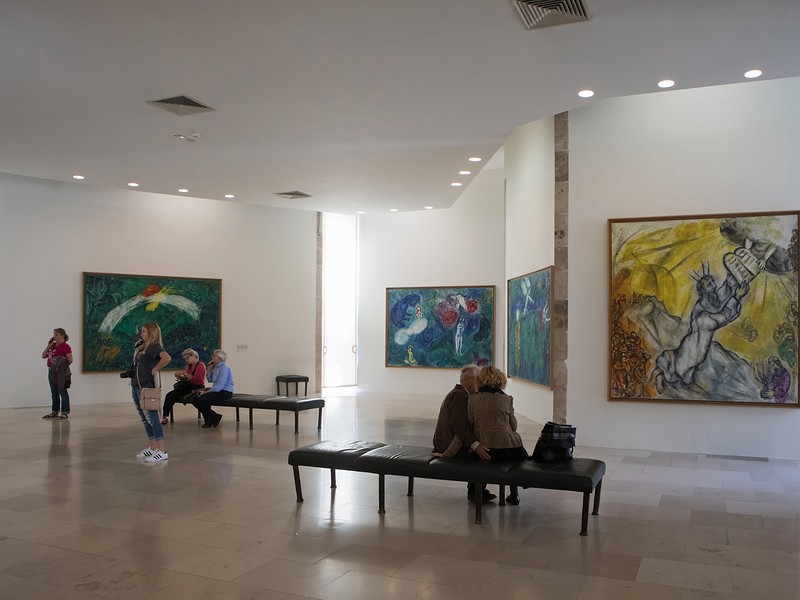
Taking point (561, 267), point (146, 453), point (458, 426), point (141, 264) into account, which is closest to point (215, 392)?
point (146, 453)

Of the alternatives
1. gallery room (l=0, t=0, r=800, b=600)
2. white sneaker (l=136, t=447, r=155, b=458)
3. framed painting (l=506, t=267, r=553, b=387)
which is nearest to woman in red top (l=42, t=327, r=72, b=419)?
gallery room (l=0, t=0, r=800, b=600)

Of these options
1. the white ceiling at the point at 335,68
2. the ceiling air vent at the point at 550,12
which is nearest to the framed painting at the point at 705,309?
the white ceiling at the point at 335,68

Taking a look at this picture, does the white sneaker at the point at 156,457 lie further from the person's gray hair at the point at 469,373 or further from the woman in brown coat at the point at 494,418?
the woman in brown coat at the point at 494,418

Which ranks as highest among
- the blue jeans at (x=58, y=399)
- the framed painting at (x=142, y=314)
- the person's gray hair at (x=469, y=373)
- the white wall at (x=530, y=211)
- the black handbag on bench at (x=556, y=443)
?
the white wall at (x=530, y=211)

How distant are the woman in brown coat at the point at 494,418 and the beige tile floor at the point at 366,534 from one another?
0.65 meters

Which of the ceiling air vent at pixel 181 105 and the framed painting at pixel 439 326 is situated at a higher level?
the ceiling air vent at pixel 181 105

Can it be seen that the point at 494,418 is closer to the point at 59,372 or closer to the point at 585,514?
the point at 585,514

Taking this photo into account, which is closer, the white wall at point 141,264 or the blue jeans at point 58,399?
the blue jeans at point 58,399

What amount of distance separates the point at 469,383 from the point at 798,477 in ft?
15.7

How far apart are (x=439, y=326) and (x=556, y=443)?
494 inches

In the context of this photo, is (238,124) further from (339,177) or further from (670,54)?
(670,54)

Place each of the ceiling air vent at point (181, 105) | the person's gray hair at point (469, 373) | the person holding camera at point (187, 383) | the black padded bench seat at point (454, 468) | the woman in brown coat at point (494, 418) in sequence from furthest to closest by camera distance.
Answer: the person holding camera at point (187, 383)
the ceiling air vent at point (181, 105)
the person's gray hair at point (469, 373)
the woman in brown coat at point (494, 418)
the black padded bench seat at point (454, 468)

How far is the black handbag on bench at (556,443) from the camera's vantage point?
637 centimetres

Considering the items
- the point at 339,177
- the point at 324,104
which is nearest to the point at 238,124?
the point at 324,104
